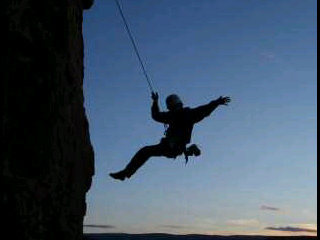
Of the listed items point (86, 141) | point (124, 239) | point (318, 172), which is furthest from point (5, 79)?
point (124, 239)

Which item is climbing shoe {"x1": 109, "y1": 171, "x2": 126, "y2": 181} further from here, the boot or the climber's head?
the climber's head

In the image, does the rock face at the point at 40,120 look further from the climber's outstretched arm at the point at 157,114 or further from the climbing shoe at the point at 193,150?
the climbing shoe at the point at 193,150

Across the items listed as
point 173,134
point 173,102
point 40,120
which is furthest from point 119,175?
point 40,120

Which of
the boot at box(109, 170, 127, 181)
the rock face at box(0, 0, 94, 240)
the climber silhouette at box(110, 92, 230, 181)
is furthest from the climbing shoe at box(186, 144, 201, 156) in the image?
A: the rock face at box(0, 0, 94, 240)

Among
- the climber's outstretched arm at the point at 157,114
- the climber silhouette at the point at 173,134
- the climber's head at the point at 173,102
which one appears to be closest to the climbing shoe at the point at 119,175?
the climber silhouette at the point at 173,134

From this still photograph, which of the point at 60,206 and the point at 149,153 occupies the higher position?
the point at 149,153

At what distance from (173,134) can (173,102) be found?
787 mm

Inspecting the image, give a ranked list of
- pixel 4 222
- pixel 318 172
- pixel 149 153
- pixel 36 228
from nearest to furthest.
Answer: pixel 318 172, pixel 4 222, pixel 36 228, pixel 149 153

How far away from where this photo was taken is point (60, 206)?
1120cm

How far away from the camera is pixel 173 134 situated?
13516mm

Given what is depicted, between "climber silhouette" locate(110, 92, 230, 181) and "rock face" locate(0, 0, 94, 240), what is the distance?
70.4 inches

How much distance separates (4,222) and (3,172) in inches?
31.1

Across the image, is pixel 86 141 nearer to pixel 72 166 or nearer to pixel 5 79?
pixel 72 166

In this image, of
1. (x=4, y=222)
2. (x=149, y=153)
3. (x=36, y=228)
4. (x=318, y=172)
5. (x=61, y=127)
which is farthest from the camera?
(x=149, y=153)
